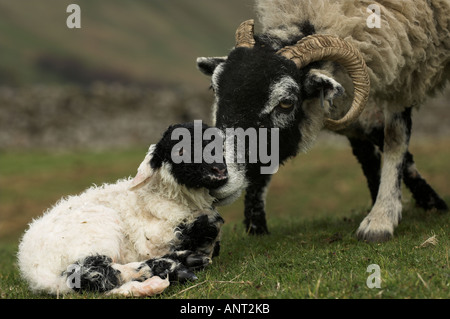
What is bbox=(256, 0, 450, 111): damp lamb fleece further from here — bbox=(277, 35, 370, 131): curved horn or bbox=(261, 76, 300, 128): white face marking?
bbox=(261, 76, 300, 128): white face marking

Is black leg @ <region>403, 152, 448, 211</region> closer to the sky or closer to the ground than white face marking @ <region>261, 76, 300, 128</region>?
closer to the ground

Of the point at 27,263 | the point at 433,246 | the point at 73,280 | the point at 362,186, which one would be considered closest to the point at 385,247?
the point at 433,246

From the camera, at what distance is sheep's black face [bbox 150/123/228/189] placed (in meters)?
5.09

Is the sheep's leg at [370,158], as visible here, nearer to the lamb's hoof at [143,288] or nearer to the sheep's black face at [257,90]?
the sheep's black face at [257,90]

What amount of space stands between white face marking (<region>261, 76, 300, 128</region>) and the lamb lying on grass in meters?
0.98

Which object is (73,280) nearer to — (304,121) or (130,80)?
(304,121)

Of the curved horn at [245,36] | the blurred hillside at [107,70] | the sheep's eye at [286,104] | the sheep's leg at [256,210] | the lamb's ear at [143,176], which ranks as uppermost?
the blurred hillside at [107,70]

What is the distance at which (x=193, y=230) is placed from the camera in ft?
17.1

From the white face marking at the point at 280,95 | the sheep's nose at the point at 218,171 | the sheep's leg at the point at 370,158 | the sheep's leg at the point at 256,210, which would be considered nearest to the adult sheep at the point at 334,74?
the white face marking at the point at 280,95

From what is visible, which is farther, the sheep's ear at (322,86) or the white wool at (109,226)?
the sheep's ear at (322,86)

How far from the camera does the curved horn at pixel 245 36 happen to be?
630cm

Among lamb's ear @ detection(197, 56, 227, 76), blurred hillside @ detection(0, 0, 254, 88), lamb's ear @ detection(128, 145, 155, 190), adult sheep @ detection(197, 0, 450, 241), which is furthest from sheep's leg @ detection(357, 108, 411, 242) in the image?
blurred hillside @ detection(0, 0, 254, 88)

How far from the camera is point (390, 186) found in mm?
6832

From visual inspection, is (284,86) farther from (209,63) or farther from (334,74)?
(209,63)
